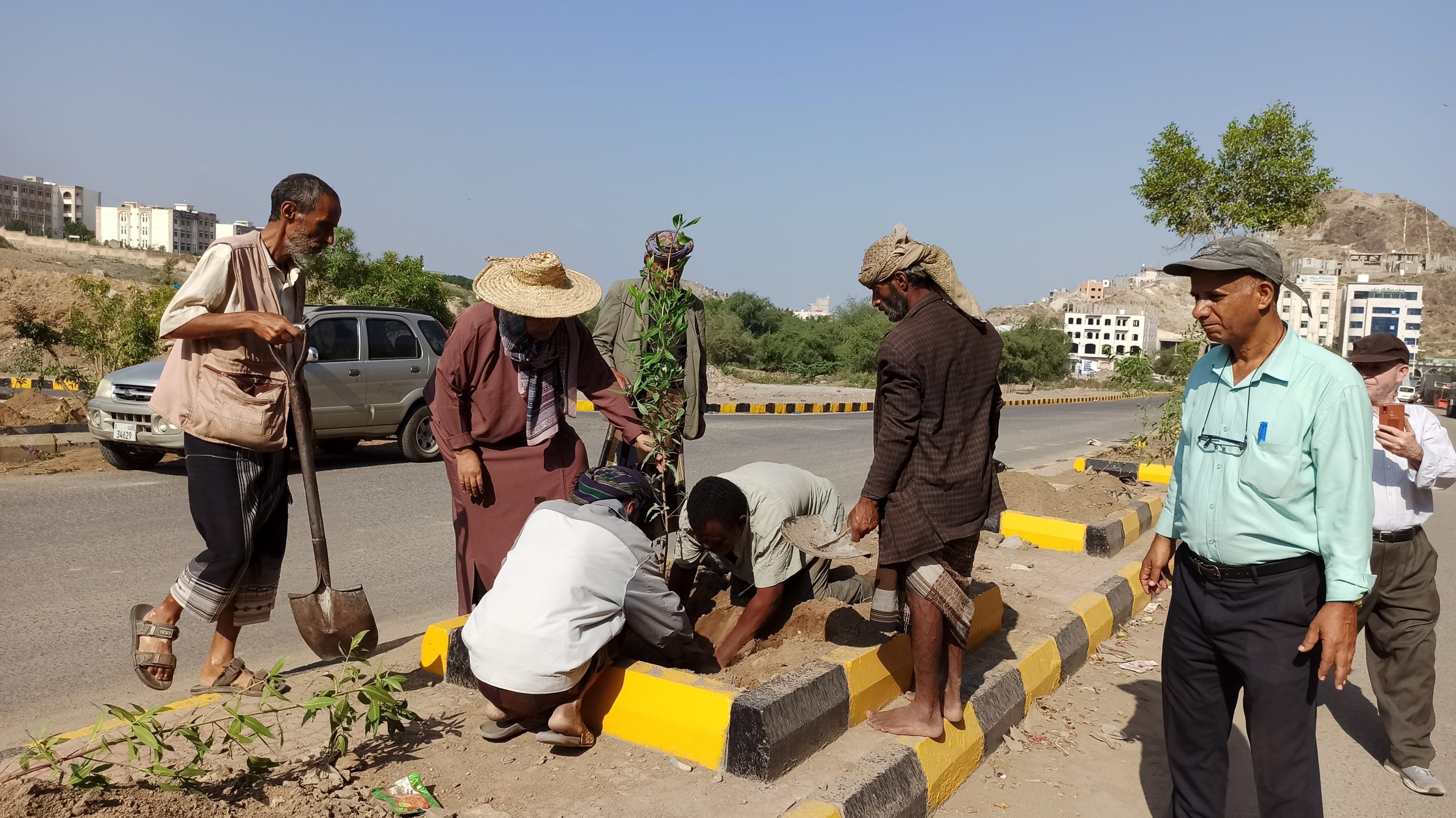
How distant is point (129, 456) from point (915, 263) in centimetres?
876

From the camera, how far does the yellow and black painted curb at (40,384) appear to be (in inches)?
547

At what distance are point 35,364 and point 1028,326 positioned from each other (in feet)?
207

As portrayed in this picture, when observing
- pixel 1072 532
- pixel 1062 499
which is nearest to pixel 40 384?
pixel 1062 499

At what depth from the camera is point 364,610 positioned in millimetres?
3814

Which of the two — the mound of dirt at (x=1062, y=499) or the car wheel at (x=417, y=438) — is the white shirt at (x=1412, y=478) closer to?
the mound of dirt at (x=1062, y=499)

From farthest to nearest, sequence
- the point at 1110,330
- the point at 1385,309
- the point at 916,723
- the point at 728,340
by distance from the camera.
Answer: the point at 1110,330 < the point at 1385,309 < the point at 728,340 < the point at 916,723

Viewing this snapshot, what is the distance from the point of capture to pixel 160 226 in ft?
372

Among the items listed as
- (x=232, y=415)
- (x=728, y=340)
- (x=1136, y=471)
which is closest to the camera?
(x=232, y=415)

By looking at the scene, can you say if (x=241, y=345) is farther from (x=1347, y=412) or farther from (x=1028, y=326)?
(x=1028, y=326)

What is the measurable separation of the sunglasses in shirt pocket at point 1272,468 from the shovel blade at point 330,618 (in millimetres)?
3057

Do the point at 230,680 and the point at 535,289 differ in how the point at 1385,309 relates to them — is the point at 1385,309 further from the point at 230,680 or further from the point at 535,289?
the point at 230,680

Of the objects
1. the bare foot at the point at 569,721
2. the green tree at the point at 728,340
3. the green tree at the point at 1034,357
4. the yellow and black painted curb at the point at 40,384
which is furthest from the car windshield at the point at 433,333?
the green tree at the point at 1034,357

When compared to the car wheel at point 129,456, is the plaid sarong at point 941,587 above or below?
above

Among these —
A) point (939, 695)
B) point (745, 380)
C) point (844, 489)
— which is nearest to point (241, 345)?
point (939, 695)
